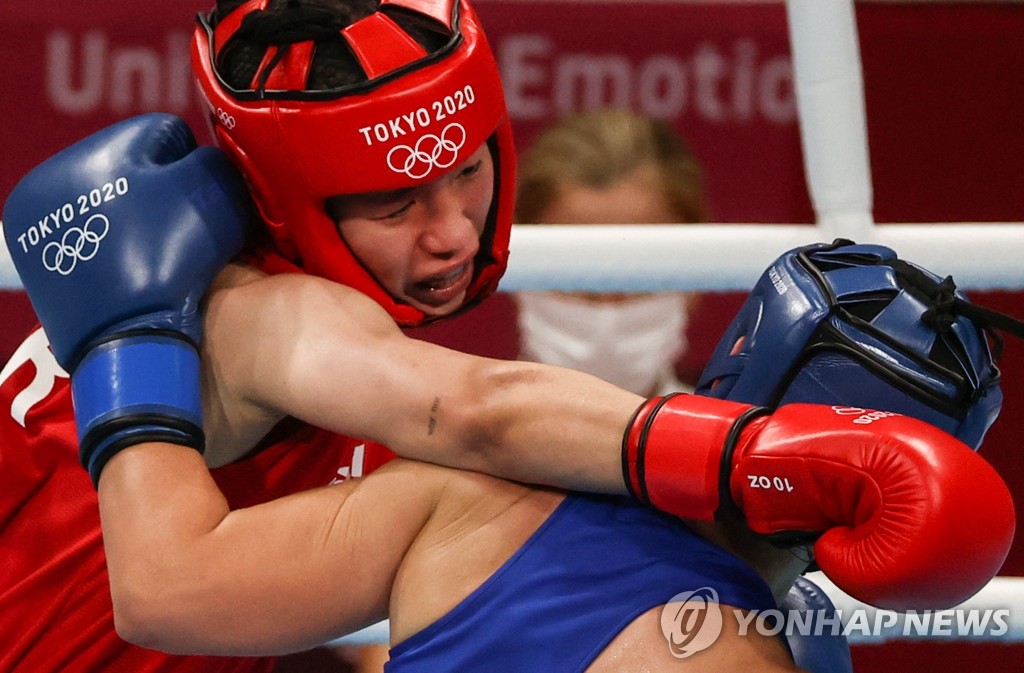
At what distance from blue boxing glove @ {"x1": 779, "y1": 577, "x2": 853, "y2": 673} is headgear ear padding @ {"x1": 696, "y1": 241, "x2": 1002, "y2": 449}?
0.83 ft

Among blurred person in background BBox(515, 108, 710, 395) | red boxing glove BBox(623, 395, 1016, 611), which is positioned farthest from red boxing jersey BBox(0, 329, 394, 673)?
blurred person in background BBox(515, 108, 710, 395)

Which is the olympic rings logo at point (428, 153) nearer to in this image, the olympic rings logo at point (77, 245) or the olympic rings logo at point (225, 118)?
the olympic rings logo at point (225, 118)

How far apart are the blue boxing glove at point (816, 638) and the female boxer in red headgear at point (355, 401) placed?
13cm

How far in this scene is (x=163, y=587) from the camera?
1.27 m

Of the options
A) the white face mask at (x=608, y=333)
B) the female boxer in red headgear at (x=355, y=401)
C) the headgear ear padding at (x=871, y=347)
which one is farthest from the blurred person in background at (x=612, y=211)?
the headgear ear padding at (x=871, y=347)

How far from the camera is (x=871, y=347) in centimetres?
126

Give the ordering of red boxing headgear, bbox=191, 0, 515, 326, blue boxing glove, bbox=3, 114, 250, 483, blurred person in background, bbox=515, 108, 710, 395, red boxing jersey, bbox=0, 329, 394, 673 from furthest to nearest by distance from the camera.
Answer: blurred person in background, bbox=515, 108, 710, 395 < red boxing jersey, bbox=0, 329, 394, 673 < red boxing headgear, bbox=191, 0, 515, 326 < blue boxing glove, bbox=3, 114, 250, 483

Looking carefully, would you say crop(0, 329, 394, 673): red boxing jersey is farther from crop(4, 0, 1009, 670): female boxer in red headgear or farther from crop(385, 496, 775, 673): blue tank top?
crop(385, 496, 775, 673): blue tank top

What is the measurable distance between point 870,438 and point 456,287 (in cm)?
61

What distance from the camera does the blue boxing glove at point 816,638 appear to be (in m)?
1.38

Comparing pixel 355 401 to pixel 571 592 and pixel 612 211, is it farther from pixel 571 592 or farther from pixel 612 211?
pixel 612 211

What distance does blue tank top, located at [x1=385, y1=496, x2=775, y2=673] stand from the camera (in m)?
1.22

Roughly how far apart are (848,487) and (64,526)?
37.0 inches

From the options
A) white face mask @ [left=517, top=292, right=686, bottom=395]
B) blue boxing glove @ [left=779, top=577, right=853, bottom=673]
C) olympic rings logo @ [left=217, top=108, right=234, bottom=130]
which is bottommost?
white face mask @ [left=517, top=292, right=686, bottom=395]
